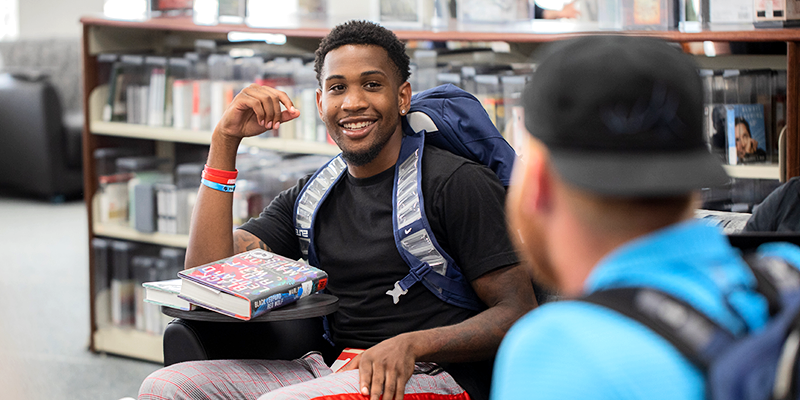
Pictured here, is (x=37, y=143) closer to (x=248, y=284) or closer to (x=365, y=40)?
(x=365, y=40)

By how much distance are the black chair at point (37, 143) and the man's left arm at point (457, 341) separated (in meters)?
5.12

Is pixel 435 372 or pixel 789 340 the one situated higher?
pixel 789 340

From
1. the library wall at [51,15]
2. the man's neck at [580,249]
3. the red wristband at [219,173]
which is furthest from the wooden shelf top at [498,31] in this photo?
the library wall at [51,15]

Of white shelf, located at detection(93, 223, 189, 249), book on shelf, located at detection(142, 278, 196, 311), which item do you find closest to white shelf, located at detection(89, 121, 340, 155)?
white shelf, located at detection(93, 223, 189, 249)

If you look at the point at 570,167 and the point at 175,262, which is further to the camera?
the point at 175,262

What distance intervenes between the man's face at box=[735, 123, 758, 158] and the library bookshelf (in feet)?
0.14

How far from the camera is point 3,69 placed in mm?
6754

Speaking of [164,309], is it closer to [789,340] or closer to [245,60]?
[789,340]

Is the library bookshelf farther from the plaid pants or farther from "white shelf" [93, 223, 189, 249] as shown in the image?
the plaid pants

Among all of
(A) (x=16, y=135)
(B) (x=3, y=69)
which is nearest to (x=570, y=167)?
(A) (x=16, y=135)

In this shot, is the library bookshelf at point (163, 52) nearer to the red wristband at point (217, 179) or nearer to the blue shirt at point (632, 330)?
the red wristband at point (217, 179)

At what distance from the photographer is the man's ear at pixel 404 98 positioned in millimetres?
1865

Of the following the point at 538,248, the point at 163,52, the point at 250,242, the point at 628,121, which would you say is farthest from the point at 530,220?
the point at 163,52

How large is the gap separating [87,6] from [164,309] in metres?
6.94
